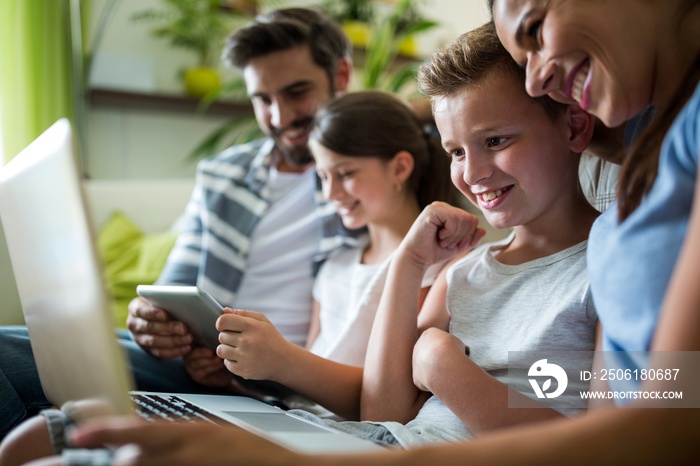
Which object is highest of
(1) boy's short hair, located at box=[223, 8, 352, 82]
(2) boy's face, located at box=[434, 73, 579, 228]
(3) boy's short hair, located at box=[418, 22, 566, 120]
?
(1) boy's short hair, located at box=[223, 8, 352, 82]

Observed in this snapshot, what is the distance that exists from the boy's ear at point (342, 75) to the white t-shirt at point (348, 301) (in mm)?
510

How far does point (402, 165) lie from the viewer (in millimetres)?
1411

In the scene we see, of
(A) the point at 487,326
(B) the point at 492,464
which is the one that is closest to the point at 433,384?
(A) the point at 487,326

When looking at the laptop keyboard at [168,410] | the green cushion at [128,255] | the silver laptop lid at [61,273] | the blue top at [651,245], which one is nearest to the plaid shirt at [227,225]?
the green cushion at [128,255]

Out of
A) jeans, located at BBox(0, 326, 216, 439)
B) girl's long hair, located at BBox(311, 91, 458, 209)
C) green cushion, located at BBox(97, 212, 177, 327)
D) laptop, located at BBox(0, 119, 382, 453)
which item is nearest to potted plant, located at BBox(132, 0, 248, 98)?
green cushion, located at BBox(97, 212, 177, 327)

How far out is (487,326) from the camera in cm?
100

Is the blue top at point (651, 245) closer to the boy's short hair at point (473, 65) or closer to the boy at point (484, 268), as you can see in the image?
the boy at point (484, 268)

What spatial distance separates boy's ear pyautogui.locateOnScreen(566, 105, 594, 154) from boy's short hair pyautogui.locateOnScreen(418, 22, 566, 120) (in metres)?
0.02

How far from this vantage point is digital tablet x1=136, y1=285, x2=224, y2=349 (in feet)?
3.26

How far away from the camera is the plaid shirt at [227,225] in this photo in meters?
1.54

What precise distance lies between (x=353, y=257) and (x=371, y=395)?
471mm

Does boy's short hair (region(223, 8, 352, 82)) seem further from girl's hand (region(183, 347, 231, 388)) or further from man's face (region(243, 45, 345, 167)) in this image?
girl's hand (region(183, 347, 231, 388))

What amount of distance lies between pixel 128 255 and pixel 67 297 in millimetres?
1579

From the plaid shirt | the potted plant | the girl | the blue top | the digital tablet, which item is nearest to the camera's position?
the blue top
